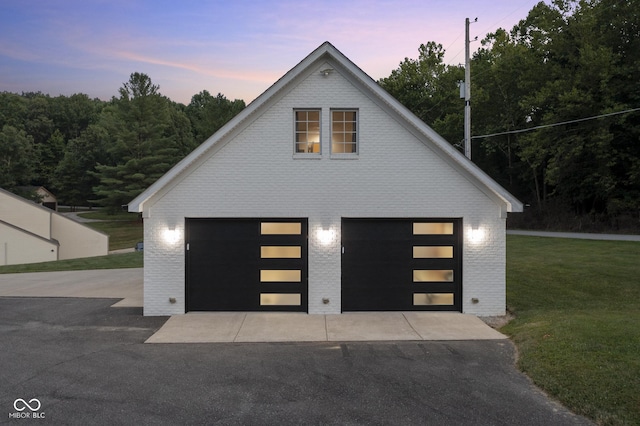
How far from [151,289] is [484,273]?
8.66 metres

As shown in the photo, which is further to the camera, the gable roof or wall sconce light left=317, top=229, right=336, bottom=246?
wall sconce light left=317, top=229, right=336, bottom=246

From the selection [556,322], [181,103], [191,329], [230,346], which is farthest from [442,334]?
[181,103]

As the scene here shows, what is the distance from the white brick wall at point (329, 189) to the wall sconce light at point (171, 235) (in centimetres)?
10

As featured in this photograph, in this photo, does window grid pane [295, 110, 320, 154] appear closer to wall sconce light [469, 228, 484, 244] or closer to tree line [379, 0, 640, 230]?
wall sconce light [469, 228, 484, 244]

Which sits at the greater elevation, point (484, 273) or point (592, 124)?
point (592, 124)

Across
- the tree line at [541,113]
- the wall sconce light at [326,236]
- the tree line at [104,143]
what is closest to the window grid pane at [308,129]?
the wall sconce light at [326,236]

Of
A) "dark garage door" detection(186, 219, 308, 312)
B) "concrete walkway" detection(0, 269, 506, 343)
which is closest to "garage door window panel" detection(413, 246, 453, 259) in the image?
"concrete walkway" detection(0, 269, 506, 343)

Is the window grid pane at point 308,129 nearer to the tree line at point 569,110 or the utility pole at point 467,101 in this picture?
the utility pole at point 467,101

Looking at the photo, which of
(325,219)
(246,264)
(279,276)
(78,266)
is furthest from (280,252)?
(78,266)

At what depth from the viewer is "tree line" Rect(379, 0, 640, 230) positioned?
3012 cm

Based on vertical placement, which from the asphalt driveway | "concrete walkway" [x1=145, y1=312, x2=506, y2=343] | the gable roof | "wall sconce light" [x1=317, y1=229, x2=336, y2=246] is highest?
the gable roof

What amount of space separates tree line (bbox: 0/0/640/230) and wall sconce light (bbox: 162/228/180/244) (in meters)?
24.1

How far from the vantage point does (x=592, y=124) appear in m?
31.1

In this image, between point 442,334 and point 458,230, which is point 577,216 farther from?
point 442,334
